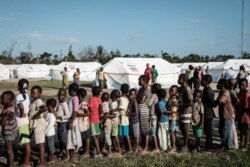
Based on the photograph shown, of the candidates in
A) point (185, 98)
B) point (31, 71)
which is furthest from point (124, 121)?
point (31, 71)

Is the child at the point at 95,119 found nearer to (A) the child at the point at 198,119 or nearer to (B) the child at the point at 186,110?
(B) the child at the point at 186,110

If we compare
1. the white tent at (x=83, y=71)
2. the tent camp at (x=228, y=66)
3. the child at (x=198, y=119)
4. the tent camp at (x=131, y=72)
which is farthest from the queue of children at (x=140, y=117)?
the white tent at (x=83, y=71)

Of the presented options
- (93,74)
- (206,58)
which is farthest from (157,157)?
(206,58)

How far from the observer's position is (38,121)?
20.8 ft

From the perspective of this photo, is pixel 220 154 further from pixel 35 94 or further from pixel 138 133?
pixel 35 94

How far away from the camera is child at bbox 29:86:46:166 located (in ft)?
20.7

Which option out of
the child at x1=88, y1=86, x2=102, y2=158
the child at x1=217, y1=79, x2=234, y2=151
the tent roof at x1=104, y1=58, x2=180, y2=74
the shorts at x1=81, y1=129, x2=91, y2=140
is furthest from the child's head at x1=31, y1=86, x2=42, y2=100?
the tent roof at x1=104, y1=58, x2=180, y2=74

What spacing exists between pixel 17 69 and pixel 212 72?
26599 millimetres

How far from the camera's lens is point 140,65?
2672 cm

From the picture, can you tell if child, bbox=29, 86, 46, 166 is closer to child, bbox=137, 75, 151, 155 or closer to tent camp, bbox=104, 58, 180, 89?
child, bbox=137, 75, 151, 155

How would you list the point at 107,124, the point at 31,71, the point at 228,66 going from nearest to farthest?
the point at 107,124, the point at 228,66, the point at 31,71

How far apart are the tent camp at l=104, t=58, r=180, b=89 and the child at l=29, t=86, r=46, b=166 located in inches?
714

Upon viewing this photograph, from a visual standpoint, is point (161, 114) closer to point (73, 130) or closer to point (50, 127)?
point (73, 130)

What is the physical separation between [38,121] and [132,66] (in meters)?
20.0
